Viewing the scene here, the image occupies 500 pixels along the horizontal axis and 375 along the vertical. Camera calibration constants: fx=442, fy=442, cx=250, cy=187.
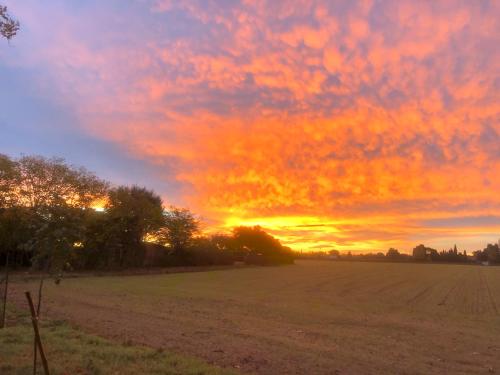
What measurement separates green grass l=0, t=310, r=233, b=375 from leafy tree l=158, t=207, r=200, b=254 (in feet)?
195

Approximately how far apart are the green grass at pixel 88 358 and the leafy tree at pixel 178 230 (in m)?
59.4

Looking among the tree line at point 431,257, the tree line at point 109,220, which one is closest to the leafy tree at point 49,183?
the tree line at point 109,220

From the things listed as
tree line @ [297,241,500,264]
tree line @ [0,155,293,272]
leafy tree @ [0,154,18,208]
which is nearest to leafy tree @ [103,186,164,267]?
tree line @ [0,155,293,272]

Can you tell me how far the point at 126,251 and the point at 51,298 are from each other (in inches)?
1527

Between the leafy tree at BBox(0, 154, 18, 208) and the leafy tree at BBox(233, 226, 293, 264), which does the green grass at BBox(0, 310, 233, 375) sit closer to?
the leafy tree at BBox(0, 154, 18, 208)

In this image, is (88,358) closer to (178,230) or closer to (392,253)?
(178,230)

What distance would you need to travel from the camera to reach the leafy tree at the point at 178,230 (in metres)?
70.7

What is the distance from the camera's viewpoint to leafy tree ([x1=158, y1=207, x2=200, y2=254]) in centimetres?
7069

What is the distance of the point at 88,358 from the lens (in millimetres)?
9180

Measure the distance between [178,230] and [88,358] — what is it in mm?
63331

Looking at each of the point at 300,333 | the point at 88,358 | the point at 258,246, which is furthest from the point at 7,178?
the point at 258,246

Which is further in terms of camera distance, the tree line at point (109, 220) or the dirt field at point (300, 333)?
the tree line at point (109, 220)

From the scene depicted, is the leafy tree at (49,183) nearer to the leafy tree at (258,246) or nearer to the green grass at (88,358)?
the green grass at (88,358)

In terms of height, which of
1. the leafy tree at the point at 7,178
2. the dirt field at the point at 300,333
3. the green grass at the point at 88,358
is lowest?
the dirt field at the point at 300,333
